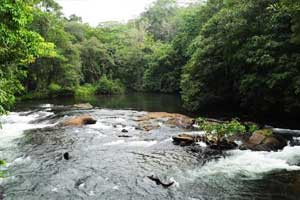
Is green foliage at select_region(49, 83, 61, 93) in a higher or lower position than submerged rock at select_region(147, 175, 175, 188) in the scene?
higher

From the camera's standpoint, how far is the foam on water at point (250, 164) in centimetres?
1209

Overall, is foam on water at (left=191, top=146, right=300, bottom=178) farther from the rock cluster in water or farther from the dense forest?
the dense forest

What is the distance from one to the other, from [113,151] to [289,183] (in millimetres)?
7672

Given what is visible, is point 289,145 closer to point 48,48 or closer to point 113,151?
point 113,151

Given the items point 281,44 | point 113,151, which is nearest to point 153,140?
point 113,151

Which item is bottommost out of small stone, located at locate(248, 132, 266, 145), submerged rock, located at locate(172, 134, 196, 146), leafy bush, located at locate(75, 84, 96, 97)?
leafy bush, located at locate(75, 84, 96, 97)

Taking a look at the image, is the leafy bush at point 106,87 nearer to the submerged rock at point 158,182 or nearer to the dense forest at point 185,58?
the dense forest at point 185,58

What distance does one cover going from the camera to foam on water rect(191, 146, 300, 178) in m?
12.1

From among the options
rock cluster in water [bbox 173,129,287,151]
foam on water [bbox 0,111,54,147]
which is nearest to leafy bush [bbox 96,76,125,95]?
foam on water [bbox 0,111,54,147]

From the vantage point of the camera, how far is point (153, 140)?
1744cm

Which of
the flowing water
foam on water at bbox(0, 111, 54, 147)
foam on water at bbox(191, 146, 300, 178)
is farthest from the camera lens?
foam on water at bbox(0, 111, 54, 147)

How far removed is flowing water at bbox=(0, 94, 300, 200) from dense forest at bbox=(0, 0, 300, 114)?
9.64 ft

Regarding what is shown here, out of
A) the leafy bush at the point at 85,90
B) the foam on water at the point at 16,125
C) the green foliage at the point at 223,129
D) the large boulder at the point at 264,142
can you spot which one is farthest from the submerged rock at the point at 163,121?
the leafy bush at the point at 85,90

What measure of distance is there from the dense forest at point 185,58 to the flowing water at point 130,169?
9.64ft
